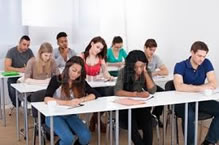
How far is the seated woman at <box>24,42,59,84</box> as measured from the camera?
4258mm

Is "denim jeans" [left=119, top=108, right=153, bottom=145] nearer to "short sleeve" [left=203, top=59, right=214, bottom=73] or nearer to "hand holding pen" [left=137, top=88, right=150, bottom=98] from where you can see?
"hand holding pen" [left=137, top=88, right=150, bottom=98]

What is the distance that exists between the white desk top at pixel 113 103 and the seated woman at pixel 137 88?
0.15 meters

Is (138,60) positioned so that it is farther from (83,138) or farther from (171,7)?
(171,7)

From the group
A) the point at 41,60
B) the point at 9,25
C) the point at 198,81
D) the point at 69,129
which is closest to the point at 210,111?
the point at 198,81

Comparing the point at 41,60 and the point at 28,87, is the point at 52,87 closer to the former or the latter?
the point at 28,87

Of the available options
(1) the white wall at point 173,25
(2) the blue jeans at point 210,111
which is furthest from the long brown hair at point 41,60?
(1) the white wall at point 173,25

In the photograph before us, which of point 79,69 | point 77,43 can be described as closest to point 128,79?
point 79,69

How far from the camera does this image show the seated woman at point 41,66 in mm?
4258

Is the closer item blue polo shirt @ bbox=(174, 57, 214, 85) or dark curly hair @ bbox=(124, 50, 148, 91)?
dark curly hair @ bbox=(124, 50, 148, 91)

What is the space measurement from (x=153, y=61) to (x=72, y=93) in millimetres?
1918

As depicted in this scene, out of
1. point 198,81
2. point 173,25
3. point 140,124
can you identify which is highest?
point 173,25

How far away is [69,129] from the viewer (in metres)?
3.15

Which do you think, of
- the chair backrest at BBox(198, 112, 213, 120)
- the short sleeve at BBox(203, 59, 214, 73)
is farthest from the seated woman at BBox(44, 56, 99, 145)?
the short sleeve at BBox(203, 59, 214, 73)

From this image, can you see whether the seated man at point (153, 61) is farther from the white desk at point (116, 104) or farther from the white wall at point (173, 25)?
the white desk at point (116, 104)
